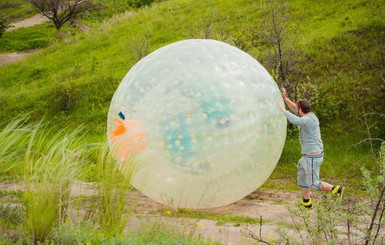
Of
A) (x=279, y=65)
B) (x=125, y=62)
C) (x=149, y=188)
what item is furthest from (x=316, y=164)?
(x=125, y=62)

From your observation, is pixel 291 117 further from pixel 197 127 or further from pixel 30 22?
pixel 30 22

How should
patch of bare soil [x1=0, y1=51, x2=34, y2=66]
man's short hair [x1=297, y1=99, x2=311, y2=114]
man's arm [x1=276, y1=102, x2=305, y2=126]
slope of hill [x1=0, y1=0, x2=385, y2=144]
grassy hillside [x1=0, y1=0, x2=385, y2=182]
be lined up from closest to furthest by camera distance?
man's arm [x1=276, y1=102, x2=305, y2=126] < man's short hair [x1=297, y1=99, x2=311, y2=114] < grassy hillside [x1=0, y1=0, x2=385, y2=182] < slope of hill [x1=0, y1=0, x2=385, y2=144] < patch of bare soil [x1=0, y1=51, x2=34, y2=66]

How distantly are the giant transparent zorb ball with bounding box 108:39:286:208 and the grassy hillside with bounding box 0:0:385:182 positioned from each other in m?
2.01

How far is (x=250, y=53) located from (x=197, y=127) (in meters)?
5.99

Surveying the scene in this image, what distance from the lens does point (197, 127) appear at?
4.83 metres

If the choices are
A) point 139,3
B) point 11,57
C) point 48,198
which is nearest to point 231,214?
point 48,198

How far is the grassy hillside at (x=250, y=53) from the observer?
29.5ft

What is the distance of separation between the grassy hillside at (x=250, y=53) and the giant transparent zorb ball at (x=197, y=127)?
2.01m

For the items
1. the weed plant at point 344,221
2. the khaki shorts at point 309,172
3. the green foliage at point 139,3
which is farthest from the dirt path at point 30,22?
the weed plant at point 344,221

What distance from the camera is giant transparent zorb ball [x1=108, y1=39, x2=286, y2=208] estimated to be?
4.86 meters

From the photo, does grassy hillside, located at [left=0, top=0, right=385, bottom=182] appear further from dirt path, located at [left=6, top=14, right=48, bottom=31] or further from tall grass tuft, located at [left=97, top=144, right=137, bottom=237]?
dirt path, located at [left=6, top=14, right=48, bottom=31]

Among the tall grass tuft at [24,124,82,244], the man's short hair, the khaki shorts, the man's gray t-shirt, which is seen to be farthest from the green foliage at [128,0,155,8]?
the tall grass tuft at [24,124,82,244]

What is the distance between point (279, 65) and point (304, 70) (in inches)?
93.7

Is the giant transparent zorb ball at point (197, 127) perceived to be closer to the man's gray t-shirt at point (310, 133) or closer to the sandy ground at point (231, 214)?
the sandy ground at point (231, 214)
